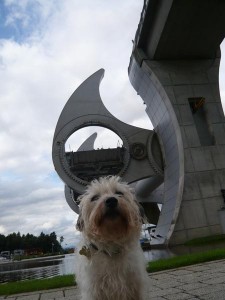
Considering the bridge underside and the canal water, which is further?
the bridge underside

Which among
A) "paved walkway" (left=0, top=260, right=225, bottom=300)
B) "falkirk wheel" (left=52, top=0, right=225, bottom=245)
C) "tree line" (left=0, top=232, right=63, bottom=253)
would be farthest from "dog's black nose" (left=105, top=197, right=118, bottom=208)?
"tree line" (left=0, top=232, right=63, bottom=253)

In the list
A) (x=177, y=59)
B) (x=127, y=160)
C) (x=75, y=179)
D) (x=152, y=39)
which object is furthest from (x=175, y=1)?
(x=75, y=179)

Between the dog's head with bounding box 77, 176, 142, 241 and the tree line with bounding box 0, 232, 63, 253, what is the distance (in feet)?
338

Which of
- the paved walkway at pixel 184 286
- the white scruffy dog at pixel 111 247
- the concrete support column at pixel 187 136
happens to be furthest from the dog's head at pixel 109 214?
the concrete support column at pixel 187 136

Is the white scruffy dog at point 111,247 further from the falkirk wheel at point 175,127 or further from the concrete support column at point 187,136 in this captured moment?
the concrete support column at point 187,136

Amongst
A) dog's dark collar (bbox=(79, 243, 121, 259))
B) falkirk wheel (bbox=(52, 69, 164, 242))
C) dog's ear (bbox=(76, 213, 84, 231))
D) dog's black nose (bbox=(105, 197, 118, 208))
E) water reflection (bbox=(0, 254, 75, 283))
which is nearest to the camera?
dog's black nose (bbox=(105, 197, 118, 208))

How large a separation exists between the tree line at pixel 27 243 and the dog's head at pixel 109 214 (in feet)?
338

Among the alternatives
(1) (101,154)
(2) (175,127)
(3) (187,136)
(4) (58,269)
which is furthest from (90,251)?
(1) (101,154)

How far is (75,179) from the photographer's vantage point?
1302 inches

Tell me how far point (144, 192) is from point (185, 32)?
95.1ft

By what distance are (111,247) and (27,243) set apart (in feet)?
345

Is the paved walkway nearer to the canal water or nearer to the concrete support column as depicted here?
the canal water

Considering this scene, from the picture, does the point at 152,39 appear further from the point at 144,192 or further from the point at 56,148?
the point at 144,192

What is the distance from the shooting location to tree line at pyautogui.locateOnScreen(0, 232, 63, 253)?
4001 inches
